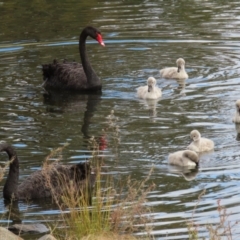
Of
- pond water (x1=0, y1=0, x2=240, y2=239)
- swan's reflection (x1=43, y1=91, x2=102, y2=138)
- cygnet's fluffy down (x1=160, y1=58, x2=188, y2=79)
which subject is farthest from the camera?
cygnet's fluffy down (x1=160, y1=58, x2=188, y2=79)

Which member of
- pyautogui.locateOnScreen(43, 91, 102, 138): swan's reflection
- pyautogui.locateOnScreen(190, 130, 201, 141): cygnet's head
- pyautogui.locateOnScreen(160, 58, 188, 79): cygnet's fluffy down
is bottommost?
pyautogui.locateOnScreen(43, 91, 102, 138): swan's reflection

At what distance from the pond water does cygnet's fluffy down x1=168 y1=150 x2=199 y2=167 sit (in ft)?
0.34

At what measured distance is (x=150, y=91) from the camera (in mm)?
14047

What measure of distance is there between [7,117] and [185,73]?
325 cm

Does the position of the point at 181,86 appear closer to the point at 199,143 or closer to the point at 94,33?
the point at 94,33

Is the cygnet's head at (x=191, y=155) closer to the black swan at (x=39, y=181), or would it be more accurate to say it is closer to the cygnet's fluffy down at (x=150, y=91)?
the black swan at (x=39, y=181)

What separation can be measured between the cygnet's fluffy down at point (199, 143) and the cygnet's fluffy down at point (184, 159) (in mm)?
414

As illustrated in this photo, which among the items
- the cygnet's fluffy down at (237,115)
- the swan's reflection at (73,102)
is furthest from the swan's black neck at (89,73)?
the cygnet's fluffy down at (237,115)

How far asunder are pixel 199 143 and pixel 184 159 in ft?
2.07

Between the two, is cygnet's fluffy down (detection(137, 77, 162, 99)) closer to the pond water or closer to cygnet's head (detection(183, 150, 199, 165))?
the pond water

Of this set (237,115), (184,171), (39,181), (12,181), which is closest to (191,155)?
(184,171)

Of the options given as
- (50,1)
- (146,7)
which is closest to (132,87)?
(146,7)

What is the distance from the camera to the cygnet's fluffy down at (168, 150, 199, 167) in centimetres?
1066

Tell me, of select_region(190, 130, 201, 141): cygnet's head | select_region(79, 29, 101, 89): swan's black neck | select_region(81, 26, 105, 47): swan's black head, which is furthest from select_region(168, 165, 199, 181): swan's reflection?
select_region(81, 26, 105, 47): swan's black head
